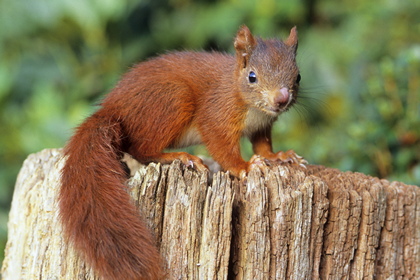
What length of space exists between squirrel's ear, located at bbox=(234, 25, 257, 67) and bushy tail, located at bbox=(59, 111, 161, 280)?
0.93m

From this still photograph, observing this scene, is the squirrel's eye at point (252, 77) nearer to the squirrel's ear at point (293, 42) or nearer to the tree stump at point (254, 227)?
the squirrel's ear at point (293, 42)

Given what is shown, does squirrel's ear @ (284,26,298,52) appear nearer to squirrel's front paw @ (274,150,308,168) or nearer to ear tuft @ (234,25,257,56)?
ear tuft @ (234,25,257,56)

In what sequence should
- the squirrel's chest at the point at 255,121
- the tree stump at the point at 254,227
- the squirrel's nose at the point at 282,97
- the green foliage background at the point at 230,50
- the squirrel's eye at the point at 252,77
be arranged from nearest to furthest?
the tree stump at the point at 254,227 → the squirrel's nose at the point at 282,97 → the squirrel's eye at the point at 252,77 → the squirrel's chest at the point at 255,121 → the green foliage background at the point at 230,50

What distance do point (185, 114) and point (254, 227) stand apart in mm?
880

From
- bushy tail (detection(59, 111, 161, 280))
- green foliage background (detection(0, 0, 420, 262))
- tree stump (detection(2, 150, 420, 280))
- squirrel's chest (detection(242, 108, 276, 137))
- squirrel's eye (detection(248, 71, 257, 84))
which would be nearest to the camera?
bushy tail (detection(59, 111, 161, 280))

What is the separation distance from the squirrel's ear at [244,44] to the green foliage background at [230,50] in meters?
1.26

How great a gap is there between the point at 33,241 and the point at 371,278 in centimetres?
160

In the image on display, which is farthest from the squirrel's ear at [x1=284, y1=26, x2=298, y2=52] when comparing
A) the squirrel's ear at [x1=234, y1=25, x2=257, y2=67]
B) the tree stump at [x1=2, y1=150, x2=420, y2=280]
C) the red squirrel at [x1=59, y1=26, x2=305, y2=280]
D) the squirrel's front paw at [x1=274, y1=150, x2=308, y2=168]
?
the tree stump at [x1=2, y1=150, x2=420, y2=280]

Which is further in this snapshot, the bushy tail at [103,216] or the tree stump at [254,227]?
the tree stump at [254,227]

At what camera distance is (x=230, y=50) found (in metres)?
5.43

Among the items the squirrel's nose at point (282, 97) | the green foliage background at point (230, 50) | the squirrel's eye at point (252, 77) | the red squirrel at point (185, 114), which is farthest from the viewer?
the green foliage background at point (230, 50)

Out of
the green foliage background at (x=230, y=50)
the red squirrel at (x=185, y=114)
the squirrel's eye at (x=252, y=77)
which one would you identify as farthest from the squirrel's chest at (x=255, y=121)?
the green foliage background at (x=230, y=50)

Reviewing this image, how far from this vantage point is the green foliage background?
429 centimetres

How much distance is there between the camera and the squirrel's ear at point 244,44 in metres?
3.06
